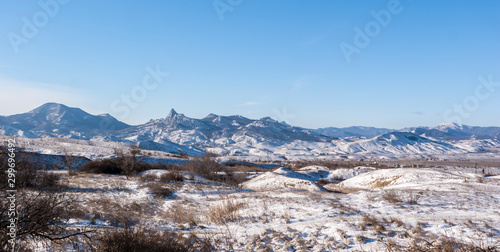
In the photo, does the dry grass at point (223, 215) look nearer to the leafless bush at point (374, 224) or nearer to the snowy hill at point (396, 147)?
the leafless bush at point (374, 224)

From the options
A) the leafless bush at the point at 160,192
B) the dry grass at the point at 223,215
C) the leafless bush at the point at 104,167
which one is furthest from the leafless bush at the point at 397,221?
the leafless bush at the point at 104,167

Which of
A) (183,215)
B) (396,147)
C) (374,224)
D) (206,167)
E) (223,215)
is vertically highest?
(374,224)

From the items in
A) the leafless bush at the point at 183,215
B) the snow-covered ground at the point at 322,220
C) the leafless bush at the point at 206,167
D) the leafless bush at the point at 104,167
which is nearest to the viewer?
the snow-covered ground at the point at 322,220

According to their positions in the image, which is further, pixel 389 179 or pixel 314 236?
pixel 389 179

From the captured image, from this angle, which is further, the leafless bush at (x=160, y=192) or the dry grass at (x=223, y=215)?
the leafless bush at (x=160, y=192)

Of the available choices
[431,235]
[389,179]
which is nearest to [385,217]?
[431,235]

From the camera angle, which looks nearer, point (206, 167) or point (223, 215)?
point (223, 215)

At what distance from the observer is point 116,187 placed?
1870 cm

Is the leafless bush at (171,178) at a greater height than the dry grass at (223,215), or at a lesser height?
lesser

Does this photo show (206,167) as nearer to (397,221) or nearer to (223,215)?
(223,215)

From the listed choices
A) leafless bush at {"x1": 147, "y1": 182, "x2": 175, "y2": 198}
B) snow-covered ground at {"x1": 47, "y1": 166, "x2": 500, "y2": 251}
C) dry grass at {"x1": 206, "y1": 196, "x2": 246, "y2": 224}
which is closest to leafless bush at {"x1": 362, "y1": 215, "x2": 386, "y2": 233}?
snow-covered ground at {"x1": 47, "y1": 166, "x2": 500, "y2": 251}

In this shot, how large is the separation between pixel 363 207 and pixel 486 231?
4190 mm

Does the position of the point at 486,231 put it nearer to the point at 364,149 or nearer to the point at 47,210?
the point at 47,210

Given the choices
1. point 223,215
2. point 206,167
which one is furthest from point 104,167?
point 223,215
